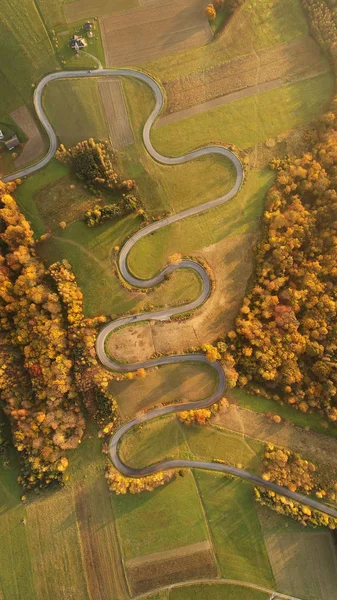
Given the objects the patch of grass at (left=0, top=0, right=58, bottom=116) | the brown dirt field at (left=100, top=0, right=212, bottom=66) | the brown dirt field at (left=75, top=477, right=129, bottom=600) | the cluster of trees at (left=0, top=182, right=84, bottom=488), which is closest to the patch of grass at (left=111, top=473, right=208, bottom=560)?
the brown dirt field at (left=75, top=477, right=129, bottom=600)

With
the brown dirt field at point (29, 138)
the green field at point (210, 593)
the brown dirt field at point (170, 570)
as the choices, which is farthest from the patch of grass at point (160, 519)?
the brown dirt field at point (29, 138)

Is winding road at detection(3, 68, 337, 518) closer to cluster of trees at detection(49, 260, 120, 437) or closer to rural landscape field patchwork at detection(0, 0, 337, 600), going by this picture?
rural landscape field patchwork at detection(0, 0, 337, 600)

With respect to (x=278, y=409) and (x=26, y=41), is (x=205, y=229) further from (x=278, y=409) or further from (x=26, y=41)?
(x=26, y=41)

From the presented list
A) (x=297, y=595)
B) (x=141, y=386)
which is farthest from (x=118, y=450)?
(x=297, y=595)

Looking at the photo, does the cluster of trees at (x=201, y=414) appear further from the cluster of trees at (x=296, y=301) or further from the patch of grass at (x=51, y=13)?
the patch of grass at (x=51, y=13)

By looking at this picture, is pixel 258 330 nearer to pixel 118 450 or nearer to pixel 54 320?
pixel 118 450

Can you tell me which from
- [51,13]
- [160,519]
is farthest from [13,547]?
[51,13]
